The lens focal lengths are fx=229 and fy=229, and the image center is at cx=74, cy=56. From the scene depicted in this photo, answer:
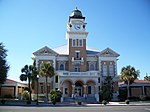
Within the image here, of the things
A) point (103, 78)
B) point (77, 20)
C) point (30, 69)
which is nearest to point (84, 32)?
point (77, 20)

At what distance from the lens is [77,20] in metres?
53.3

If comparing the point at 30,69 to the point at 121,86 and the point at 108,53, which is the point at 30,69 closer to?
the point at 108,53

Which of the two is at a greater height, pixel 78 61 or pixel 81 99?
pixel 78 61

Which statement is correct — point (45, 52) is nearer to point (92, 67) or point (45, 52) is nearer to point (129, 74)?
point (92, 67)

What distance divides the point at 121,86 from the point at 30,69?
25765 millimetres

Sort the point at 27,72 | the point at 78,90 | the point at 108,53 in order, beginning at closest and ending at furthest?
the point at 27,72 < the point at 78,90 < the point at 108,53

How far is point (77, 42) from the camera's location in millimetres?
52906

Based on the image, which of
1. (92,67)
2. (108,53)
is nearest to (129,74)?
(108,53)

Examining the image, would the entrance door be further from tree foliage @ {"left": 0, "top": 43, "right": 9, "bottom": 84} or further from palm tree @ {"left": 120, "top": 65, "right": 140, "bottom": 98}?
tree foliage @ {"left": 0, "top": 43, "right": 9, "bottom": 84}

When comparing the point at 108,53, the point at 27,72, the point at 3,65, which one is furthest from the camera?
the point at 108,53

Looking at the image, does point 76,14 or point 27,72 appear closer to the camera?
point 27,72

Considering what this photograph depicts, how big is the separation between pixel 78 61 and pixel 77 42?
4.49m

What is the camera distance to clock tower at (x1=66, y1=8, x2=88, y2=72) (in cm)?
5194

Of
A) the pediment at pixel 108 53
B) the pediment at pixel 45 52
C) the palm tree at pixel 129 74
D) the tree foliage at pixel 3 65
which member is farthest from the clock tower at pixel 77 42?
the tree foliage at pixel 3 65
